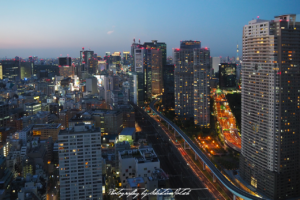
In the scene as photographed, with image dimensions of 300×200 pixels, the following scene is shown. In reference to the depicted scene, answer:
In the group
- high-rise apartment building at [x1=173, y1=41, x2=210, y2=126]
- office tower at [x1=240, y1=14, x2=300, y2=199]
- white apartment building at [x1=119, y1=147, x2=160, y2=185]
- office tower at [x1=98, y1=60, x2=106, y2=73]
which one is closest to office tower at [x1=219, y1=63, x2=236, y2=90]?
high-rise apartment building at [x1=173, y1=41, x2=210, y2=126]

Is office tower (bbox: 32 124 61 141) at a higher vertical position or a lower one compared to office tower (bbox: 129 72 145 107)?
lower

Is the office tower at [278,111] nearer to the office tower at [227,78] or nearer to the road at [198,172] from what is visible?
the road at [198,172]

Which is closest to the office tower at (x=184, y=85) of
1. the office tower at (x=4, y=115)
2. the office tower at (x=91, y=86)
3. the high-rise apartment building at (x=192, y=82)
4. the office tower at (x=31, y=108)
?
the high-rise apartment building at (x=192, y=82)

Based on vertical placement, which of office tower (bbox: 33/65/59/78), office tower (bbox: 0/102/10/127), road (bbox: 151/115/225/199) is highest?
office tower (bbox: 33/65/59/78)

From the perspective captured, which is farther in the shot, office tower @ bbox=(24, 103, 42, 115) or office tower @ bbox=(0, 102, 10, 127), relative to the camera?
office tower @ bbox=(24, 103, 42, 115)

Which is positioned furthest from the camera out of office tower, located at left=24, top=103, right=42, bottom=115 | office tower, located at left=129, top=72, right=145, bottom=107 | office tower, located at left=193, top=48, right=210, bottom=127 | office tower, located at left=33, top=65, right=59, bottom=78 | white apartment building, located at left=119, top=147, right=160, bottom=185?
office tower, located at left=33, top=65, right=59, bottom=78

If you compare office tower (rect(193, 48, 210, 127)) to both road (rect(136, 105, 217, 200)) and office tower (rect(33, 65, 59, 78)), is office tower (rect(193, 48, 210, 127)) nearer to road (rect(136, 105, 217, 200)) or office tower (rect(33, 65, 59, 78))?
road (rect(136, 105, 217, 200))

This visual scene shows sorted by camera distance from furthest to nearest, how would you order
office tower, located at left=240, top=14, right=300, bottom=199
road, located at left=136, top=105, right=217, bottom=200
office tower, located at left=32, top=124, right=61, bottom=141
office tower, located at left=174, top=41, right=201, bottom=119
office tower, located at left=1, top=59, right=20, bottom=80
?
1. office tower, located at left=1, top=59, right=20, bottom=80
2. office tower, located at left=174, top=41, right=201, bottom=119
3. office tower, located at left=32, top=124, right=61, bottom=141
4. road, located at left=136, top=105, right=217, bottom=200
5. office tower, located at left=240, top=14, right=300, bottom=199
